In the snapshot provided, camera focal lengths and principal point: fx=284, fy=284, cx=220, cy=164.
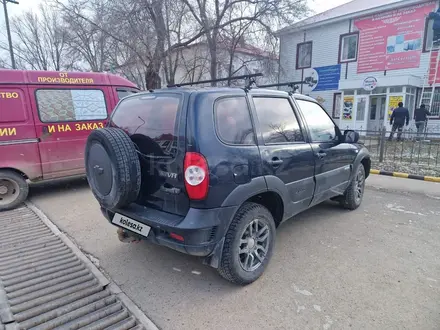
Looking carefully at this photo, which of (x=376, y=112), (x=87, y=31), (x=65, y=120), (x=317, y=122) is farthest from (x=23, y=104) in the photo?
(x=376, y=112)

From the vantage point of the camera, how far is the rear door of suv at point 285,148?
2.86 m

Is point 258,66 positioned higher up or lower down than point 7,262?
higher up

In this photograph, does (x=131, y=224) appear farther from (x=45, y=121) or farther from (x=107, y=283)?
(x=45, y=121)

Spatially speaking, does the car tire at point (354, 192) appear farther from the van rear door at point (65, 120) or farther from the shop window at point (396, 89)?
the shop window at point (396, 89)

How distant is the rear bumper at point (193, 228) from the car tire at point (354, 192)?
286 cm

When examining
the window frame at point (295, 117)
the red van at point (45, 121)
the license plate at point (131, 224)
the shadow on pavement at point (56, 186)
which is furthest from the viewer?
the shadow on pavement at point (56, 186)

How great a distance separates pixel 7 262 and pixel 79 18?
600 inches

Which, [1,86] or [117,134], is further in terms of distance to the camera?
[1,86]

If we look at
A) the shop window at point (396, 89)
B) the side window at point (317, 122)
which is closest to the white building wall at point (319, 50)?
the shop window at point (396, 89)

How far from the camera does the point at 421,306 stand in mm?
2434

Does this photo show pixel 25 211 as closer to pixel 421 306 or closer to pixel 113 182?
pixel 113 182

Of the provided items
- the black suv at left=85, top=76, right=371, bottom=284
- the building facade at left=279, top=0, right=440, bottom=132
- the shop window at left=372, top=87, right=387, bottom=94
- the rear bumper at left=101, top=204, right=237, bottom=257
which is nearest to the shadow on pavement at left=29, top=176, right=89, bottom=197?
the black suv at left=85, top=76, right=371, bottom=284

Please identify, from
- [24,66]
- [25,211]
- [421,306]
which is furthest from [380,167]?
[24,66]

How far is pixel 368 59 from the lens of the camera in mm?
16047
